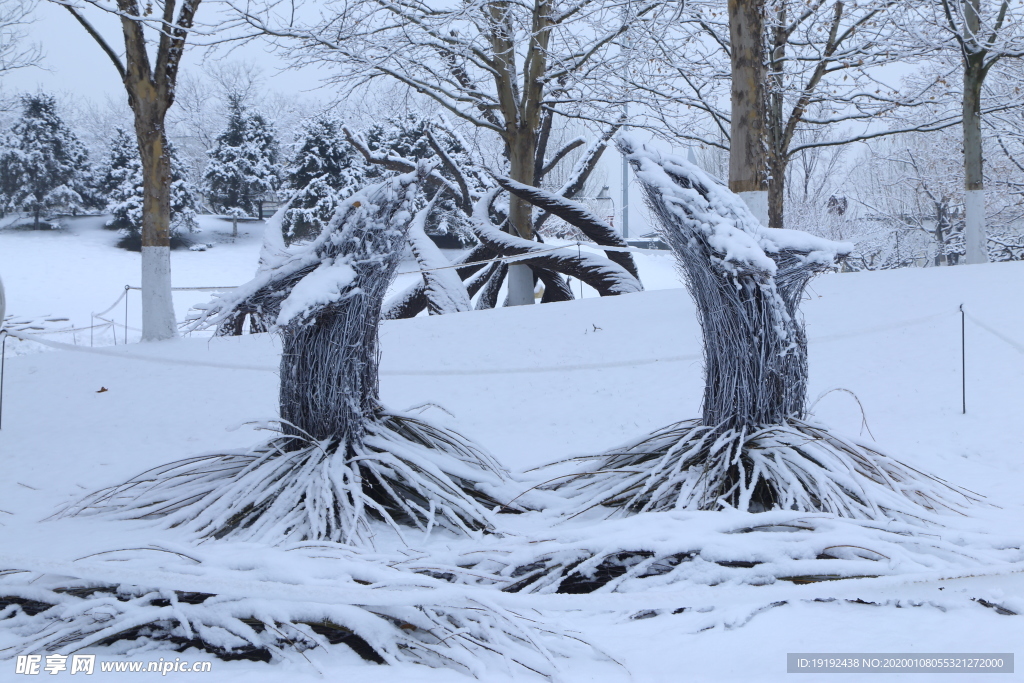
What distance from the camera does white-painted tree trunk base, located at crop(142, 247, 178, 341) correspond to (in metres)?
8.32

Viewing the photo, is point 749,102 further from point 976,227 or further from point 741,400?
point 741,400

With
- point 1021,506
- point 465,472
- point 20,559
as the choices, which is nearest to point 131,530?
point 20,559

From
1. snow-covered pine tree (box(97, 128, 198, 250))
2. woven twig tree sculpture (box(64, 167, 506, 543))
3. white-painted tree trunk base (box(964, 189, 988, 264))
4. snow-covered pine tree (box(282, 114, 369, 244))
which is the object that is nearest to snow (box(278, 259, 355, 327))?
woven twig tree sculpture (box(64, 167, 506, 543))

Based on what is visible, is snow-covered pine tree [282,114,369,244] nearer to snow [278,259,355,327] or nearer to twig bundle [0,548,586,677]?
snow [278,259,355,327]

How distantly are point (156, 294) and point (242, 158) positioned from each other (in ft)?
57.2

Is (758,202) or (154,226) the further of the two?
(154,226)

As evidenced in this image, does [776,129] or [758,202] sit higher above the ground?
[776,129]

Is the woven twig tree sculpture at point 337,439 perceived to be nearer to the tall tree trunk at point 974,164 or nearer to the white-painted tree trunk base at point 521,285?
the white-painted tree trunk base at point 521,285

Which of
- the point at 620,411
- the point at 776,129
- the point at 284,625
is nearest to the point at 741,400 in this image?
the point at 284,625

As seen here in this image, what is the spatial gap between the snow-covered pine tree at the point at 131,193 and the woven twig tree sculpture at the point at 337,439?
21870 millimetres

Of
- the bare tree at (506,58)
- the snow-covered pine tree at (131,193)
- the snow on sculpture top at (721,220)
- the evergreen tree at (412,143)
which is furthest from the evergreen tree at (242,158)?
the snow on sculpture top at (721,220)

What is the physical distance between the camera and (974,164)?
10.1 m

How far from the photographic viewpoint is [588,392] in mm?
6062

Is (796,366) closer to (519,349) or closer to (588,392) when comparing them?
(588,392)
